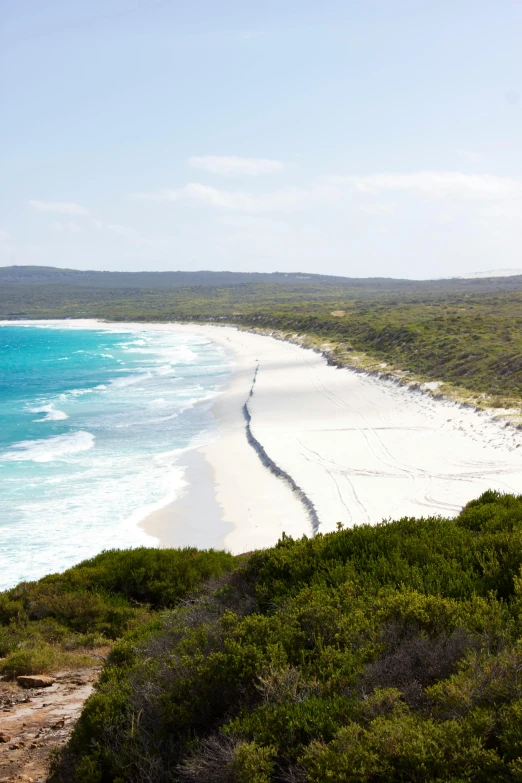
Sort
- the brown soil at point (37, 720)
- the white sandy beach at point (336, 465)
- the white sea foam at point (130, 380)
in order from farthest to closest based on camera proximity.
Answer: the white sea foam at point (130, 380) → the white sandy beach at point (336, 465) → the brown soil at point (37, 720)

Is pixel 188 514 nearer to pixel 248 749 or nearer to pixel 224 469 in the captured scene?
pixel 224 469

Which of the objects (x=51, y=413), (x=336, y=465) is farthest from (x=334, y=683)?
(x=51, y=413)

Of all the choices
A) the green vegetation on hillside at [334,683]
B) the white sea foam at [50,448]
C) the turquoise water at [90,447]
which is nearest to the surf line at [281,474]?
the turquoise water at [90,447]

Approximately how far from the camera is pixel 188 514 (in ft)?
64.4

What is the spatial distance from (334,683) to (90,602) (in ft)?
19.2

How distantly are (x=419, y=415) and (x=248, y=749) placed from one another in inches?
1058

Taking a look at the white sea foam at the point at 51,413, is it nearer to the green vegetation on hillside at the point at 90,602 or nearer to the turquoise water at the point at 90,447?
the turquoise water at the point at 90,447

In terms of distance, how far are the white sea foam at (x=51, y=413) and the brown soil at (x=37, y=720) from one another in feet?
Result: 97.5

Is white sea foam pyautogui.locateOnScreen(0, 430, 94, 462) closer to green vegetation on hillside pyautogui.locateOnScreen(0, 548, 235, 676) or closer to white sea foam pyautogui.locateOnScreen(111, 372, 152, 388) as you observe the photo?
green vegetation on hillside pyautogui.locateOnScreen(0, 548, 235, 676)

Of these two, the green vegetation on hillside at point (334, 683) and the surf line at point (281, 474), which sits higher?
the green vegetation on hillside at point (334, 683)

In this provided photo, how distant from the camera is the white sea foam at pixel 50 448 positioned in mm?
27062

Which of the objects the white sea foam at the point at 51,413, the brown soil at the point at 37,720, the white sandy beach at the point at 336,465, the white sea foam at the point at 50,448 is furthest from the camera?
the white sea foam at the point at 51,413

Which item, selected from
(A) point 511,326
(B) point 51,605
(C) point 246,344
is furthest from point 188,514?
(C) point 246,344

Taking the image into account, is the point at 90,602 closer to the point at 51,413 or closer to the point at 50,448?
the point at 50,448
